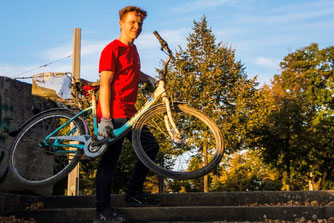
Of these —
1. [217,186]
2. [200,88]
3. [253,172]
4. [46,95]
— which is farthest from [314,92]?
[46,95]

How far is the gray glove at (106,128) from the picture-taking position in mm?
4488

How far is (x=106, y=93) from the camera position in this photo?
454 centimetres

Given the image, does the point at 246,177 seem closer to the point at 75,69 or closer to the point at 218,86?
Answer: the point at 218,86

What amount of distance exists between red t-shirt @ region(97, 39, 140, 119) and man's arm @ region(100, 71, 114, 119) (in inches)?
3.1

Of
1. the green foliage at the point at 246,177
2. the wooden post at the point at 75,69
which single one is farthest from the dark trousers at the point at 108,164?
the green foliage at the point at 246,177

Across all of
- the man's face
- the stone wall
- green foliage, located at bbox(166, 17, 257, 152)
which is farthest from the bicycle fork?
green foliage, located at bbox(166, 17, 257, 152)

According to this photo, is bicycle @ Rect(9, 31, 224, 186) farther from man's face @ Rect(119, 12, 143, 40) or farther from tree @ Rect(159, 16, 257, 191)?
tree @ Rect(159, 16, 257, 191)

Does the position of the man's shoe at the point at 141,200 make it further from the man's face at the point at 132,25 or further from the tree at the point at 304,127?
the tree at the point at 304,127

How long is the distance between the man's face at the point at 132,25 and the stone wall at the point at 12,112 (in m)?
2.28

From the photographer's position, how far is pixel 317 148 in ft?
90.9

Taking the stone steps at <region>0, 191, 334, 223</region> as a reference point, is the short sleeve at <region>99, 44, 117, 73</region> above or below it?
above

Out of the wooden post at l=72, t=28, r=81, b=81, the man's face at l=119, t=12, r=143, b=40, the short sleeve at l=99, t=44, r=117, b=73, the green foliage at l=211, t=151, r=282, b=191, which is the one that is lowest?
the green foliage at l=211, t=151, r=282, b=191

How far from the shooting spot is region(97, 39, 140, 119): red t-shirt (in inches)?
181

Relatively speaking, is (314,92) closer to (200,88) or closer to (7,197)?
(200,88)
